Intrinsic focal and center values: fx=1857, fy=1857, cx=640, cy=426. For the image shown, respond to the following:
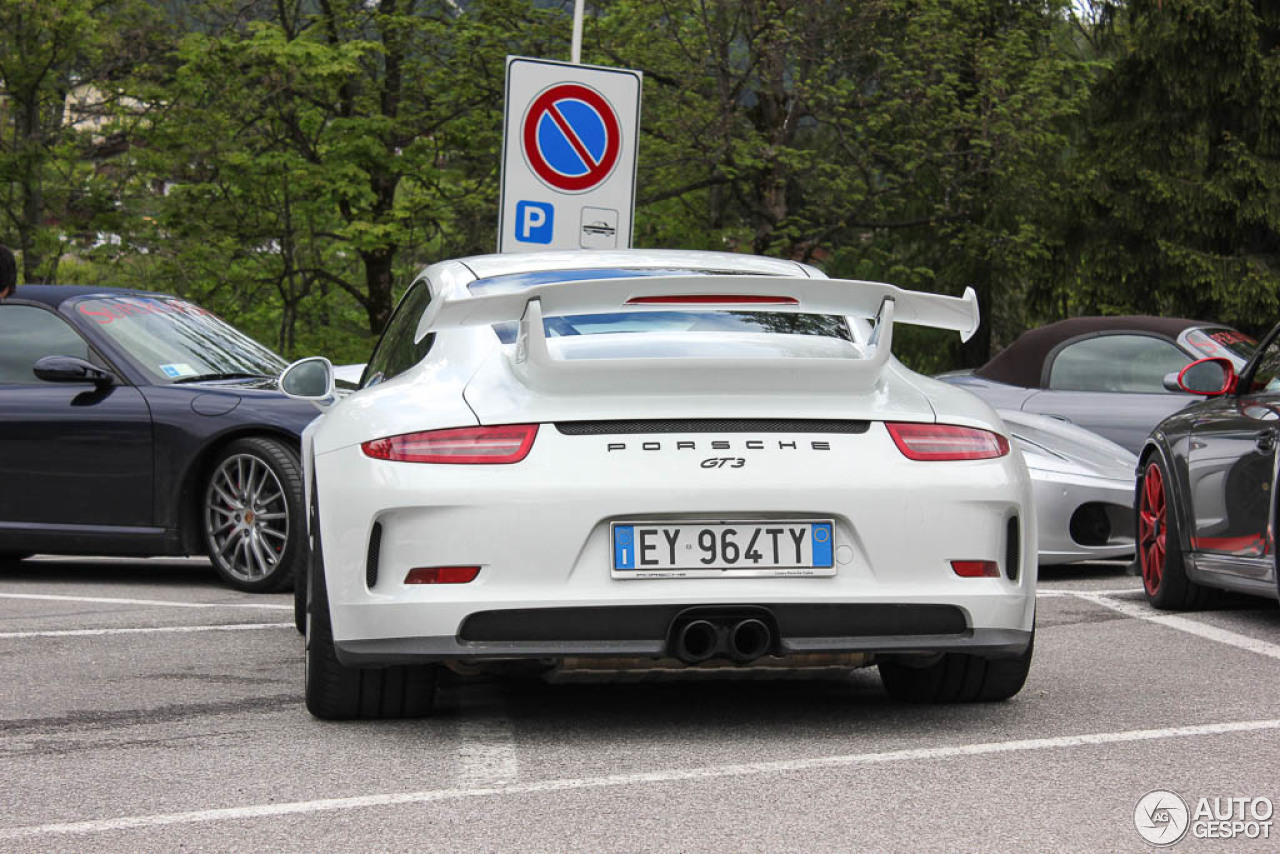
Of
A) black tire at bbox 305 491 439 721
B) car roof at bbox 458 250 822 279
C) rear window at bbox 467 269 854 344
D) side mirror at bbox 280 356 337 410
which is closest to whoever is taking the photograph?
black tire at bbox 305 491 439 721

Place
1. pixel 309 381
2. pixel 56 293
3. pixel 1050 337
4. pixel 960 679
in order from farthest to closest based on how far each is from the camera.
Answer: pixel 1050 337 < pixel 56 293 < pixel 309 381 < pixel 960 679

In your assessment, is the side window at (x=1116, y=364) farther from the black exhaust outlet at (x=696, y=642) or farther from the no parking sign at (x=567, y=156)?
the black exhaust outlet at (x=696, y=642)

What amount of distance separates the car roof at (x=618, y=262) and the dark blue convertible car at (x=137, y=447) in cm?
319

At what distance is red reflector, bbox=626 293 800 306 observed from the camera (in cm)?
493

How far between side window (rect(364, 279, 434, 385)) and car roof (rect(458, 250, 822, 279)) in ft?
0.67

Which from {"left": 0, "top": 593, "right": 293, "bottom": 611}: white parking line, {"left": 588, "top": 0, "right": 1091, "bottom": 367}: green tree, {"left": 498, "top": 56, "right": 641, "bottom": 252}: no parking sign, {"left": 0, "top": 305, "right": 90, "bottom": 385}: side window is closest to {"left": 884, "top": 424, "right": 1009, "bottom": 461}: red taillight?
{"left": 0, "top": 593, "right": 293, "bottom": 611}: white parking line

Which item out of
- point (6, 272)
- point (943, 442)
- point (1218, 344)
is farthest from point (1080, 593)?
point (6, 272)

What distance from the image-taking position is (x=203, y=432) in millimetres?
9180

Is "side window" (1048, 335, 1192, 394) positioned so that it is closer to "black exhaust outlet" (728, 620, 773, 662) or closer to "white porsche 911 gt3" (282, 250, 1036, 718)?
"white porsche 911 gt3" (282, 250, 1036, 718)

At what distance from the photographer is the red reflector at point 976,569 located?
4.83m

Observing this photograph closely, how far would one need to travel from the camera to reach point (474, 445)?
15.3ft

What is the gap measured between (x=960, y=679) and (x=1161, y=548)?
3.14m

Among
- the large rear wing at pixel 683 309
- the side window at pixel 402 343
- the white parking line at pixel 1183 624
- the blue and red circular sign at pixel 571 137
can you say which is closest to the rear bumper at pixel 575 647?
the large rear wing at pixel 683 309

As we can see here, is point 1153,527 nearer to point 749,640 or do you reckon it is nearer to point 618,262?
point 618,262
